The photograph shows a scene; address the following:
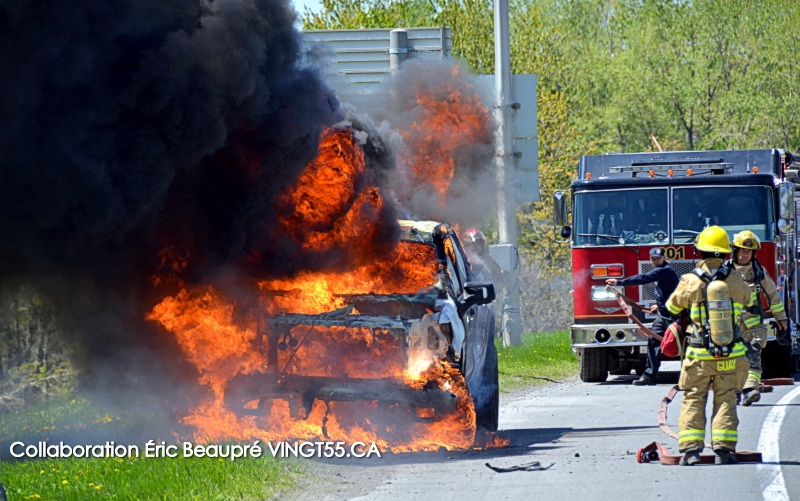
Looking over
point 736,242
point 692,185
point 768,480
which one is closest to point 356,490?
point 768,480

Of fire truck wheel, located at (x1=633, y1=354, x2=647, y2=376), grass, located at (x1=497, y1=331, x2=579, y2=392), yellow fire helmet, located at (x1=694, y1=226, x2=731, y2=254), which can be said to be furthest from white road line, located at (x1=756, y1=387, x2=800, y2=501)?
grass, located at (x1=497, y1=331, x2=579, y2=392)

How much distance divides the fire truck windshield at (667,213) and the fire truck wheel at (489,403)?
5.43 m

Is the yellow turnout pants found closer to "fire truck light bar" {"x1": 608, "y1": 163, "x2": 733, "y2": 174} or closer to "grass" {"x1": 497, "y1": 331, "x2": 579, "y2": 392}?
"grass" {"x1": 497, "y1": 331, "x2": 579, "y2": 392}

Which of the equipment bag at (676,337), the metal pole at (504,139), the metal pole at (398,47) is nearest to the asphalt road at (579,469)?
the equipment bag at (676,337)

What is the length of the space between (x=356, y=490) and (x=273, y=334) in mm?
1978

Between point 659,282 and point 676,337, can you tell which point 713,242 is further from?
point 659,282

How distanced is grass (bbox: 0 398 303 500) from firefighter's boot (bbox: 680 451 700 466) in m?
2.79

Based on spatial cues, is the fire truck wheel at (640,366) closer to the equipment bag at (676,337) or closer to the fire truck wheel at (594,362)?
the fire truck wheel at (594,362)

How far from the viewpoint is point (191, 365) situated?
10961mm

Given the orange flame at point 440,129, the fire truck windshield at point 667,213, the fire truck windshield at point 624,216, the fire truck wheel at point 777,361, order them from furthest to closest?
1. the fire truck wheel at point 777,361
2. the fire truck windshield at point 624,216
3. the fire truck windshield at point 667,213
4. the orange flame at point 440,129

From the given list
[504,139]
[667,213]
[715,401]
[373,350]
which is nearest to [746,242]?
[715,401]

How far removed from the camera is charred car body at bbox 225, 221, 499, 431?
32.3 ft

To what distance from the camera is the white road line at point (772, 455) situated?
8102 mm

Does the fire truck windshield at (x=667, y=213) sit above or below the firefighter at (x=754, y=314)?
above
